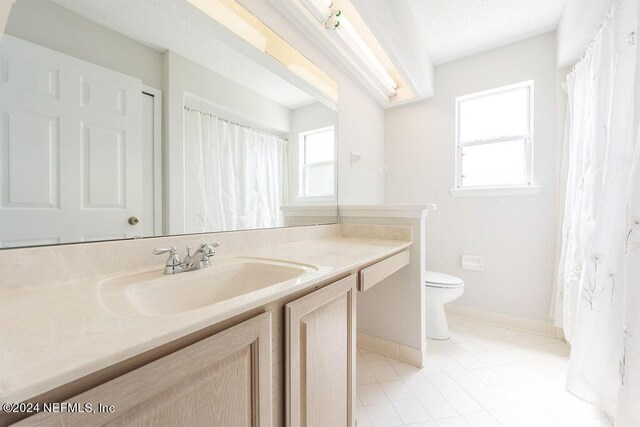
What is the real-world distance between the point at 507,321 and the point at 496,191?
1111 mm

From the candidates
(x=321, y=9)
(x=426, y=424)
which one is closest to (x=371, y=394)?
(x=426, y=424)

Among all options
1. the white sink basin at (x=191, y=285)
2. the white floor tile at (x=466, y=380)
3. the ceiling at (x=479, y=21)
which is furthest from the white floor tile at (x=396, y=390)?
the ceiling at (x=479, y=21)

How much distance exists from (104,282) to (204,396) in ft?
1.54

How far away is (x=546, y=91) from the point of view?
2012 millimetres

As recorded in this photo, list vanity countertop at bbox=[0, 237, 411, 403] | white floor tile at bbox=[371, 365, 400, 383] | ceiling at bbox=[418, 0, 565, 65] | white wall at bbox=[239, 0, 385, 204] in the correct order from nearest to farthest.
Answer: vanity countertop at bbox=[0, 237, 411, 403] → white wall at bbox=[239, 0, 385, 204] → white floor tile at bbox=[371, 365, 400, 383] → ceiling at bbox=[418, 0, 565, 65]

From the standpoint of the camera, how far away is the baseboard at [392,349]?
165 cm

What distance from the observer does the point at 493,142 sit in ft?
7.41

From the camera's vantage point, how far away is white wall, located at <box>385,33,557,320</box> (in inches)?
79.4

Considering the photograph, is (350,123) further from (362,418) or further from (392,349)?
(362,418)

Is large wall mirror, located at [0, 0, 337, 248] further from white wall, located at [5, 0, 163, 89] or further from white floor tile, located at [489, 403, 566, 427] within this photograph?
white floor tile, located at [489, 403, 566, 427]

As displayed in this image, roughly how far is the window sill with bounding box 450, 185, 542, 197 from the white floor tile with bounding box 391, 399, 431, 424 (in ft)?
5.62

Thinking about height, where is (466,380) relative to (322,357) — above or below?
below

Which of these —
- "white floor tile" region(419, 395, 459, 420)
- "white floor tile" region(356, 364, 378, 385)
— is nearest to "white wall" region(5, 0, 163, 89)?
"white floor tile" region(356, 364, 378, 385)

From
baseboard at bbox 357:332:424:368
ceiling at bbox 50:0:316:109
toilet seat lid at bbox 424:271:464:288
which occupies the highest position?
ceiling at bbox 50:0:316:109
